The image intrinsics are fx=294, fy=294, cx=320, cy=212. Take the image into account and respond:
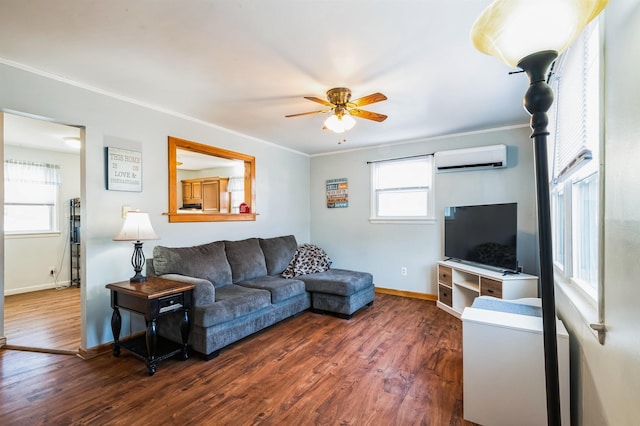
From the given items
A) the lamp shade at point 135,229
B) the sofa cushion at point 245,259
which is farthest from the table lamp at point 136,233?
the sofa cushion at point 245,259

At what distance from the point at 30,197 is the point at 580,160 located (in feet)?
23.0

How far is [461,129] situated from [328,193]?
2.37m

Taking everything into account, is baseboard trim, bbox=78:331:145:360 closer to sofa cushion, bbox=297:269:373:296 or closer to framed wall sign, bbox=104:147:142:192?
framed wall sign, bbox=104:147:142:192

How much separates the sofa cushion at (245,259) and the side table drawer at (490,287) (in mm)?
2694

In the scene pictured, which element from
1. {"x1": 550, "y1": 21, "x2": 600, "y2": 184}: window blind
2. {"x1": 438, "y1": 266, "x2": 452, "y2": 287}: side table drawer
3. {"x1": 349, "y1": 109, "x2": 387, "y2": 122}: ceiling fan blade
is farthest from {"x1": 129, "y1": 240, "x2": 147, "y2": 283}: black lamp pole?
{"x1": 438, "y1": 266, "x2": 452, "y2": 287}: side table drawer

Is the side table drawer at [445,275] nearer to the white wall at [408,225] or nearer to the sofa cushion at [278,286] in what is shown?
the white wall at [408,225]

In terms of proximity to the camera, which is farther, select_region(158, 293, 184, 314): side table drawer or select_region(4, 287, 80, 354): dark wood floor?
select_region(4, 287, 80, 354): dark wood floor

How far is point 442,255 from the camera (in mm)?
A: 4281

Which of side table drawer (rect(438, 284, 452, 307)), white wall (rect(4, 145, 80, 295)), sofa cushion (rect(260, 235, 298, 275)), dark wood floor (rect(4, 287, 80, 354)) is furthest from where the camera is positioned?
white wall (rect(4, 145, 80, 295))

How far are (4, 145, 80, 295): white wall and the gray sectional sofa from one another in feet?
11.5

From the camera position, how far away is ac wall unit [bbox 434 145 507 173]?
3750 millimetres

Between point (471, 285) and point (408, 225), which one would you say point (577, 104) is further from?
point (408, 225)

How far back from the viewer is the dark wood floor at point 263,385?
1.87 m

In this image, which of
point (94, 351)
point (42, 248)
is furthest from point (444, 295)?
point (42, 248)
